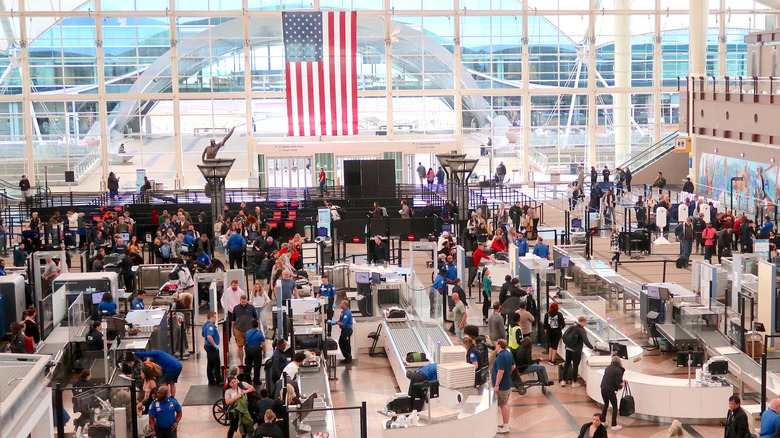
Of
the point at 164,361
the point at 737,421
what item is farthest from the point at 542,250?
the point at 737,421

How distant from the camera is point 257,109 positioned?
4772 cm

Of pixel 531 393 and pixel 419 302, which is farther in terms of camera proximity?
pixel 419 302

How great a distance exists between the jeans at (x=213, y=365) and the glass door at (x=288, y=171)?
26.6m

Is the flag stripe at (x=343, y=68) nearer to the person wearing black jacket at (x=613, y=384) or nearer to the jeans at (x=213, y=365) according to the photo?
the jeans at (x=213, y=365)

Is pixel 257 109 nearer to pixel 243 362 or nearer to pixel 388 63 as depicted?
pixel 388 63

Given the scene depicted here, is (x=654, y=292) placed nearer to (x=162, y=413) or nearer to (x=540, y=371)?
(x=540, y=371)

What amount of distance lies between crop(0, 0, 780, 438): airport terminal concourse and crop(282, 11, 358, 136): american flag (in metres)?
0.09

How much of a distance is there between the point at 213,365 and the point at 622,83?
34.7 m

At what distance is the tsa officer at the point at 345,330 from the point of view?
58.5ft

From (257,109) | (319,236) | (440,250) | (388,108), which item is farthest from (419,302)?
(257,109)

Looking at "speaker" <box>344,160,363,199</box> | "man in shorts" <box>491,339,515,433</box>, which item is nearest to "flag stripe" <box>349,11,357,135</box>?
"speaker" <box>344,160,363,199</box>

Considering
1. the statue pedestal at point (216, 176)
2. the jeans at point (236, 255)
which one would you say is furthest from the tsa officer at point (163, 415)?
the statue pedestal at point (216, 176)

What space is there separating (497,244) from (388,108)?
20.8m

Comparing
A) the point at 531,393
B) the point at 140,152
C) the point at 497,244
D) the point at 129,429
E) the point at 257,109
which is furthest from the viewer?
the point at 257,109
